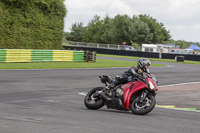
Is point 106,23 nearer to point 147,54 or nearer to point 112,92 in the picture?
point 147,54

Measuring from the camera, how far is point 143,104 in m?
9.39

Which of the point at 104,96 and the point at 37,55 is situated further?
the point at 37,55

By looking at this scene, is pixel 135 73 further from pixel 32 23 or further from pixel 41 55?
pixel 32 23

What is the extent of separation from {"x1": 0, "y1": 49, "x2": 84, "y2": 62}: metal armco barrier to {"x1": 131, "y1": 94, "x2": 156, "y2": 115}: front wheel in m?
20.6

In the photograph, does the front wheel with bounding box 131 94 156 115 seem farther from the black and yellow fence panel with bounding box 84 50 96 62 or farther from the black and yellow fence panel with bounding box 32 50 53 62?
the black and yellow fence panel with bounding box 84 50 96 62

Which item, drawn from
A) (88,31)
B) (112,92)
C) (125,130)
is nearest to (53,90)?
(112,92)

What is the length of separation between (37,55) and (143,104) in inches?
898

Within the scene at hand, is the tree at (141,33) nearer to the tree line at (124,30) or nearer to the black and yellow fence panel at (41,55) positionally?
the tree line at (124,30)

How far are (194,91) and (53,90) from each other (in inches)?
219

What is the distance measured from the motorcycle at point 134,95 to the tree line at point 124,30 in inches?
2857

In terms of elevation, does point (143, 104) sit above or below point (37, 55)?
below

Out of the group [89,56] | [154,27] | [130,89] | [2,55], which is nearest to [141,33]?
[154,27]

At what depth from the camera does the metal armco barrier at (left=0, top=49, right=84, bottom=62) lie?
29031 millimetres

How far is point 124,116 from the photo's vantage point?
914 cm
